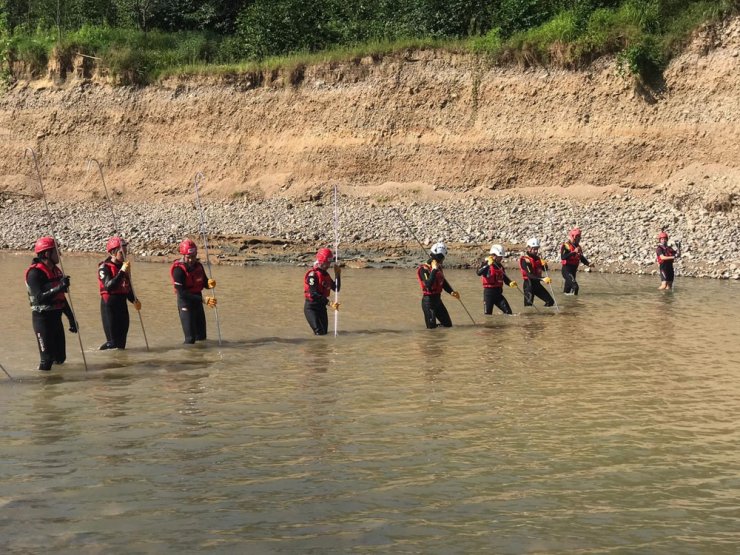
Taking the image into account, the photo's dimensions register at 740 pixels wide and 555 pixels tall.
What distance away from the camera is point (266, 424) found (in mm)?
10633

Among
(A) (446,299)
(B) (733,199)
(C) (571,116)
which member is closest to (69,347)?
(A) (446,299)

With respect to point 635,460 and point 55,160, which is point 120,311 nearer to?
point 635,460

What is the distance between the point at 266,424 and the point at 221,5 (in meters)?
42.6

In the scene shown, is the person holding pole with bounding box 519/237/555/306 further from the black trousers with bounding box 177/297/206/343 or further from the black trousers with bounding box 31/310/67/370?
the black trousers with bounding box 31/310/67/370

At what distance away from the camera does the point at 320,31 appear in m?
43.9

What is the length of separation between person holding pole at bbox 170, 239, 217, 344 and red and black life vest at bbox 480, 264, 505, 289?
5676 mm

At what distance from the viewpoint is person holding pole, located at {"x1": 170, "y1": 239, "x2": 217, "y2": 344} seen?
16.0 metres

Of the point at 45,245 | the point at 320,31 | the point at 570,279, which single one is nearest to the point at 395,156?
the point at 320,31

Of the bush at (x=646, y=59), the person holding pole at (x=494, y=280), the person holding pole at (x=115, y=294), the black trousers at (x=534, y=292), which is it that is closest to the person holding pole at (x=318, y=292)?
the person holding pole at (x=115, y=294)

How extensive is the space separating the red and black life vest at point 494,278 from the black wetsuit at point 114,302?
708 centimetres

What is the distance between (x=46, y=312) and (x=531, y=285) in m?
10.5

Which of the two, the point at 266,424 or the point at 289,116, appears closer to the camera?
the point at 266,424

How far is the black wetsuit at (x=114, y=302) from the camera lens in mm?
15219

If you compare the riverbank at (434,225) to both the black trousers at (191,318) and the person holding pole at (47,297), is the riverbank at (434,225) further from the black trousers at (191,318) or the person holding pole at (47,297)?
the person holding pole at (47,297)
